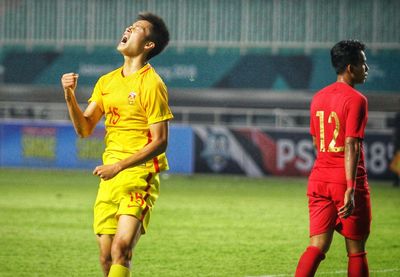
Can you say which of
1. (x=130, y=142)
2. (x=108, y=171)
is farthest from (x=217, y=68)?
(x=108, y=171)

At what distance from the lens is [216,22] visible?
37.5 m

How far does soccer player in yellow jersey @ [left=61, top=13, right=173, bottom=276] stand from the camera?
6605mm

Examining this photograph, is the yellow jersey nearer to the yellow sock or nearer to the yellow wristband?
the yellow sock

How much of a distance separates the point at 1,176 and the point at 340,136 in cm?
1913

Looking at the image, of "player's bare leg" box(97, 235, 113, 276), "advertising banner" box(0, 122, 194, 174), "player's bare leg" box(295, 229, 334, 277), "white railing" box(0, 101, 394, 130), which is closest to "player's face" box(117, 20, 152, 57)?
"player's bare leg" box(97, 235, 113, 276)

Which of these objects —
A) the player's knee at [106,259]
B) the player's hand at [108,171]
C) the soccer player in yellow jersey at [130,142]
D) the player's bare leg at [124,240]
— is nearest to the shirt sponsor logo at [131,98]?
the soccer player in yellow jersey at [130,142]

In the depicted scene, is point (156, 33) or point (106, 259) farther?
point (156, 33)

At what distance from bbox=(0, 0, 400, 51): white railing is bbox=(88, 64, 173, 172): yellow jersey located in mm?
29527

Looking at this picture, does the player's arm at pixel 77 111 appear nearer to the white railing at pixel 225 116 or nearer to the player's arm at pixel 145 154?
the player's arm at pixel 145 154

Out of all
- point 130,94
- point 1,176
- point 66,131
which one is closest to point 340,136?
point 130,94

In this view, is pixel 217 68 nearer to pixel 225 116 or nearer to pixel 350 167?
pixel 225 116

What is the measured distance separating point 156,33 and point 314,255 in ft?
6.22

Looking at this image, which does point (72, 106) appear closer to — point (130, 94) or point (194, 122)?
point (130, 94)

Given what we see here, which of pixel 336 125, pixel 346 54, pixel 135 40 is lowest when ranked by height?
pixel 336 125
